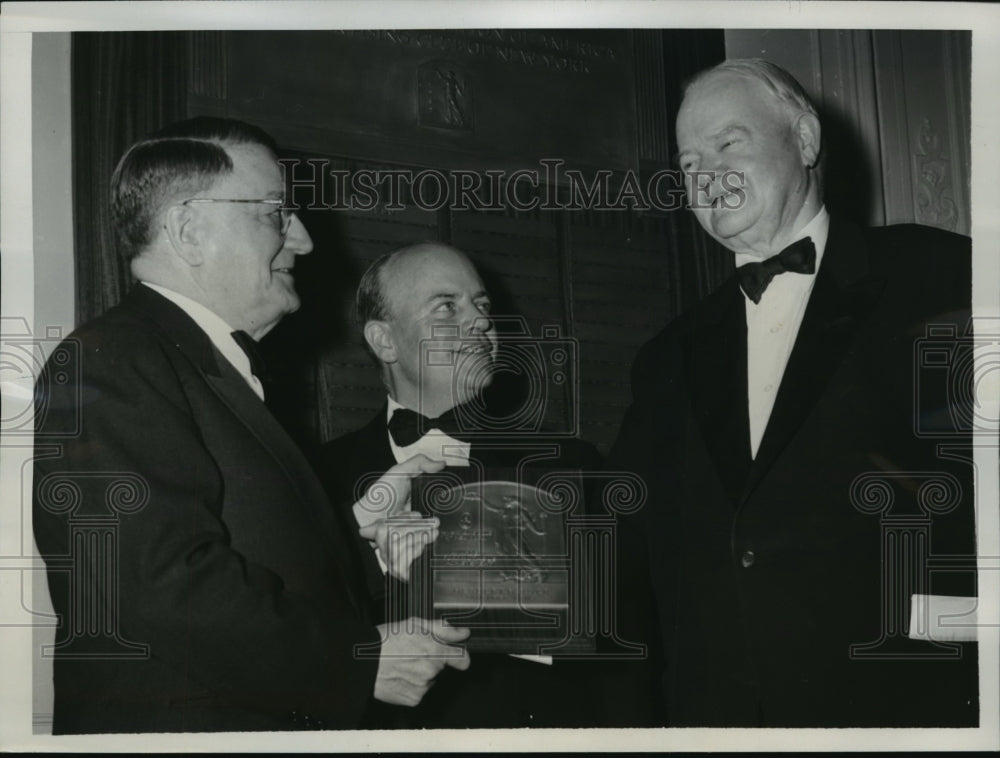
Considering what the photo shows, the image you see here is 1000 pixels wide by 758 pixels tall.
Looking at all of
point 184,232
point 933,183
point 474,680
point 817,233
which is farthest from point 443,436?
point 933,183

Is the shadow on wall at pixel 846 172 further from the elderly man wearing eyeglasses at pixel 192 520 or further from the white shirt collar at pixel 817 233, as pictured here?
the elderly man wearing eyeglasses at pixel 192 520

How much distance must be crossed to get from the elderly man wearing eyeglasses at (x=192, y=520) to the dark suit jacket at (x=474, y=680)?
52mm

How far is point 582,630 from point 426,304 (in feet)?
3.43

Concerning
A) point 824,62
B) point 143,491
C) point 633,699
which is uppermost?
point 824,62

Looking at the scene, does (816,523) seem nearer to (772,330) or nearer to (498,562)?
(772,330)

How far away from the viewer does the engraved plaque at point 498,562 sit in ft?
12.0

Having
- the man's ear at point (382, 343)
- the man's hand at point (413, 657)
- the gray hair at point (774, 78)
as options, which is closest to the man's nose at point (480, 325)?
the man's ear at point (382, 343)

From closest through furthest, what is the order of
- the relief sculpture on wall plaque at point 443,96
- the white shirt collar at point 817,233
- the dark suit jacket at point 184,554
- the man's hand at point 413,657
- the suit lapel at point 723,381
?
the dark suit jacket at point 184,554, the man's hand at point 413,657, the suit lapel at point 723,381, the white shirt collar at point 817,233, the relief sculpture on wall plaque at point 443,96

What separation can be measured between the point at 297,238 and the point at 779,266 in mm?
1407

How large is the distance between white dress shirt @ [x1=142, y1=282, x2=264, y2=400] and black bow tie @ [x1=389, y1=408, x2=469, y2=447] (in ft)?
1.30

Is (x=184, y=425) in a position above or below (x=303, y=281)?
below

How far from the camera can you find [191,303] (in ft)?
12.0

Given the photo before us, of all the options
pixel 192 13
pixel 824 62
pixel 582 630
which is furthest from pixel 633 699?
pixel 192 13

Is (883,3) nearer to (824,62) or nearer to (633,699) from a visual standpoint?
(824,62)
